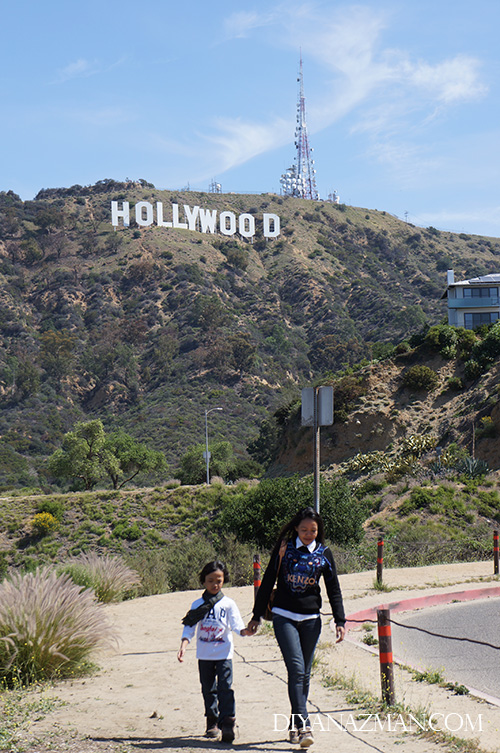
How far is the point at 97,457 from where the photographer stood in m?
61.3

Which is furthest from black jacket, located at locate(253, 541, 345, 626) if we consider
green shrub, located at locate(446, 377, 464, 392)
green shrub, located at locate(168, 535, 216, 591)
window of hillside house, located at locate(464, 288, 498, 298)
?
window of hillside house, located at locate(464, 288, 498, 298)

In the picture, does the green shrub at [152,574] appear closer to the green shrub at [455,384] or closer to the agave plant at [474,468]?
the agave plant at [474,468]

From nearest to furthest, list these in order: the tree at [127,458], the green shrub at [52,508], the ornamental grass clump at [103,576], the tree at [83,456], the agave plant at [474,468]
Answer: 1. the ornamental grass clump at [103,576]
2. the agave plant at [474,468]
3. the green shrub at [52,508]
4. the tree at [83,456]
5. the tree at [127,458]

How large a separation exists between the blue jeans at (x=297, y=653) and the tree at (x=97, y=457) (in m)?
56.0

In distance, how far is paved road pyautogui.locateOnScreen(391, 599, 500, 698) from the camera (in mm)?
7543

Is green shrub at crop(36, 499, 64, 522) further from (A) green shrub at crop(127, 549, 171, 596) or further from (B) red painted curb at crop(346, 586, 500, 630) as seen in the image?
(B) red painted curb at crop(346, 586, 500, 630)

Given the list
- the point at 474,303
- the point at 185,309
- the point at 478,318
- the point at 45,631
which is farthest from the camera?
the point at 185,309

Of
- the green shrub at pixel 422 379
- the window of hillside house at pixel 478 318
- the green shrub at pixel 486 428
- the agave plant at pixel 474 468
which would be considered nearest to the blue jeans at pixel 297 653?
the agave plant at pixel 474 468

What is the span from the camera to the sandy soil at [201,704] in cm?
527

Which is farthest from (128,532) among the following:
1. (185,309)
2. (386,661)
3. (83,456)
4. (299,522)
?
(185,309)

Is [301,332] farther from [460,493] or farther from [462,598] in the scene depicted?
[462,598]

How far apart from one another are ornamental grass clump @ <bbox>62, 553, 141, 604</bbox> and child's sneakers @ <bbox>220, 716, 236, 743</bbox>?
6700mm

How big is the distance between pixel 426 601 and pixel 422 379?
1354 inches

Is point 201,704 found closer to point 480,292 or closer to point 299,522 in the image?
point 299,522
